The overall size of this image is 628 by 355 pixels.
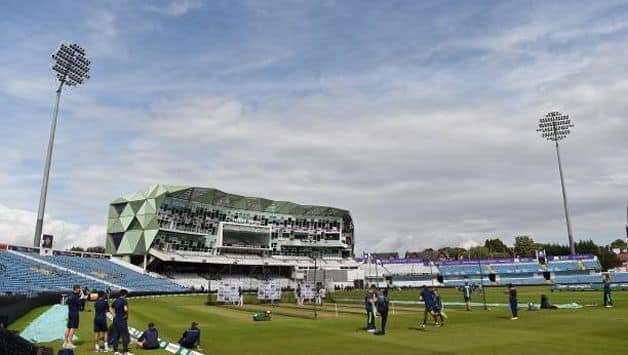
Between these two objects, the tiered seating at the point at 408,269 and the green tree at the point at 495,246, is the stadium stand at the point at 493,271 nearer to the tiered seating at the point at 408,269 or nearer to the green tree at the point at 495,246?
the tiered seating at the point at 408,269

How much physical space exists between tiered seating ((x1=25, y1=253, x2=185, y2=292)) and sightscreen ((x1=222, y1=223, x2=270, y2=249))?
29.4m

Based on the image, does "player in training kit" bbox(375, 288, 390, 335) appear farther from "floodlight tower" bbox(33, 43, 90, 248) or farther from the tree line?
the tree line

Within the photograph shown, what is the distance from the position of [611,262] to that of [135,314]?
139945mm

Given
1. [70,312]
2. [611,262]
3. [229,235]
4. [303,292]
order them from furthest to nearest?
[611,262], [229,235], [303,292], [70,312]

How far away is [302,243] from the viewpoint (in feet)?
427

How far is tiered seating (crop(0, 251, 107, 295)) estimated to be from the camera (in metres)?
47.7

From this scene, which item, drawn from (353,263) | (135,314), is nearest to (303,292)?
(135,314)

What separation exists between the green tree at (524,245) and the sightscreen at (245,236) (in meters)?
91.9

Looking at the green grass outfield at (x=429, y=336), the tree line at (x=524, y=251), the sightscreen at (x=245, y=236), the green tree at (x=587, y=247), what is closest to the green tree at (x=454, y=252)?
the tree line at (x=524, y=251)

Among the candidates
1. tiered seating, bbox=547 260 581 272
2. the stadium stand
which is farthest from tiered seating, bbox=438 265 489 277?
tiered seating, bbox=547 260 581 272

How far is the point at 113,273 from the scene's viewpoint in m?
76.4

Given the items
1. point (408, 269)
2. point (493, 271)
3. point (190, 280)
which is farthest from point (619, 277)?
point (190, 280)

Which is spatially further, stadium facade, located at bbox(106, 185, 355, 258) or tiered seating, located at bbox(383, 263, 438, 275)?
tiered seating, located at bbox(383, 263, 438, 275)

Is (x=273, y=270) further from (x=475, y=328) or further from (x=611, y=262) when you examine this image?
(x=475, y=328)
